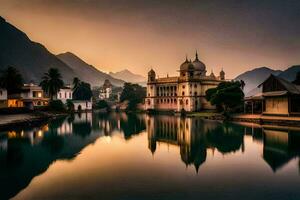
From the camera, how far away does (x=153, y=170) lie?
20.3 metres

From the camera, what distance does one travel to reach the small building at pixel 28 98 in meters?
76.8

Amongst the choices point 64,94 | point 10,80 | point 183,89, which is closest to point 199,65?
point 183,89

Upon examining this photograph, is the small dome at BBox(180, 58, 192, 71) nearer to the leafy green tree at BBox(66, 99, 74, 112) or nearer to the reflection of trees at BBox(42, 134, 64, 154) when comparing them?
the leafy green tree at BBox(66, 99, 74, 112)

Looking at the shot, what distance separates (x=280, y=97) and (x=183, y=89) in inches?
1874

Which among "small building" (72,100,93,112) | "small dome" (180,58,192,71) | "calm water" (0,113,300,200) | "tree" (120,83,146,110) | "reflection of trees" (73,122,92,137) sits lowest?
"calm water" (0,113,300,200)

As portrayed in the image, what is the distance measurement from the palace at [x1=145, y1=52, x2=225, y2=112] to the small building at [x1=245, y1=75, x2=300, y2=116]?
37519 mm

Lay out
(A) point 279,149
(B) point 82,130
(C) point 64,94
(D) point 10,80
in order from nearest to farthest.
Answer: (A) point 279,149 < (B) point 82,130 < (D) point 10,80 < (C) point 64,94

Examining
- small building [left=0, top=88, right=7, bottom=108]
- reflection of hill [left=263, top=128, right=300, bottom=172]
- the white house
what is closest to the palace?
the white house

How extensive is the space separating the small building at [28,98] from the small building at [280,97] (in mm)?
56234

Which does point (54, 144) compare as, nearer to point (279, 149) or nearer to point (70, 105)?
point (279, 149)

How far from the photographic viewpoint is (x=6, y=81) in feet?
247

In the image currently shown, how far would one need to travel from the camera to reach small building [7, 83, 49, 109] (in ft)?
252

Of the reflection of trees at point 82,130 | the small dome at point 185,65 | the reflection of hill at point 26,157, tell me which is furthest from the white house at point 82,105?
the reflection of hill at point 26,157

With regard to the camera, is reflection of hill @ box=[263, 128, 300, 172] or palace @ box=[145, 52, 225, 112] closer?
reflection of hill @ box=[263, 128, 300, 172]
